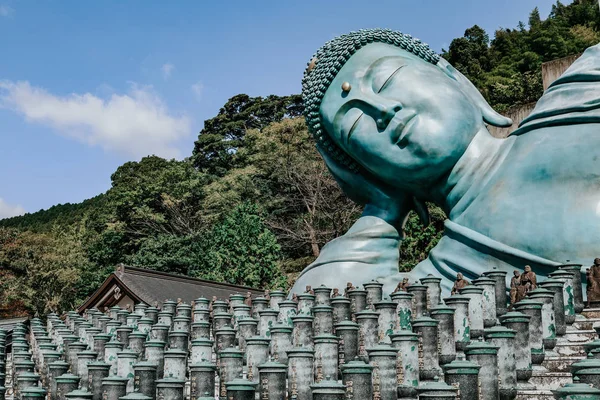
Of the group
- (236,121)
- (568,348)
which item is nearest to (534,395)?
(568,348)

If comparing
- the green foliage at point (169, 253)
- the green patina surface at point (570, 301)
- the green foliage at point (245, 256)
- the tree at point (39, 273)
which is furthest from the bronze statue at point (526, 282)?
the tree at point (39, 273)

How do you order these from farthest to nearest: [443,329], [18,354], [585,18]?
[585,18] < [18,354] < [443,329]

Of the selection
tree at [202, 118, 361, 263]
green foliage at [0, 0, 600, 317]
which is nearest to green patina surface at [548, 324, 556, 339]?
green foliage at [0, 0, 600, 317]

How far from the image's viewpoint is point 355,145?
1057 cm

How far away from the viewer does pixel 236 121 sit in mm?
39875

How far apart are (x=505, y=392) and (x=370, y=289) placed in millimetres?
3749

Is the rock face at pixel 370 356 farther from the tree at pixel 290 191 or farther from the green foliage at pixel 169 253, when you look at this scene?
the green foliage at pixel 169 253

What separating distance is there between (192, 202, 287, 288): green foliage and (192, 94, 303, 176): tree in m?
14.1

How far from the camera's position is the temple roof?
17.2m

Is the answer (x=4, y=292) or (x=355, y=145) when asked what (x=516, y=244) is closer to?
(x=355, y=145)

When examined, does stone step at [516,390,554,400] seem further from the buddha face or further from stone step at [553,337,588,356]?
the buddha face

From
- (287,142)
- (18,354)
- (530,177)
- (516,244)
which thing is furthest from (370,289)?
(287,142)

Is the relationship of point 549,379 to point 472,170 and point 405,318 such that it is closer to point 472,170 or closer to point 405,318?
point 405,318

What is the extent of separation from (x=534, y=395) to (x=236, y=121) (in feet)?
118
